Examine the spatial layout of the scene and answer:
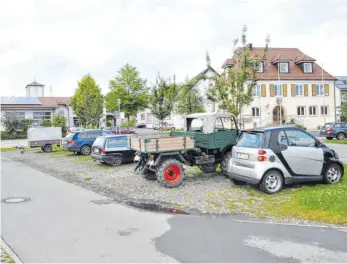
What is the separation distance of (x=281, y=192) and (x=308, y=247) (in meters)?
4.24

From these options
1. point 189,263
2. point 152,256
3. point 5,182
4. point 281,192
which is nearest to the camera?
point 189,263

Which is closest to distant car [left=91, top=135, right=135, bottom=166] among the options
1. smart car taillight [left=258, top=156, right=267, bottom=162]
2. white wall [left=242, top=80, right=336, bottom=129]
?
smart car taillight [left=258, top=156, right=267, bottom=162]

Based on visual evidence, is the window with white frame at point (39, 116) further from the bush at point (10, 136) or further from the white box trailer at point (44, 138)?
the white box trailer at point (44, 138)

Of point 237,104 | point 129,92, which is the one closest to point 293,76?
point 129,92

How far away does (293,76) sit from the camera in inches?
2080

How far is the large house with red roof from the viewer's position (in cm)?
5241

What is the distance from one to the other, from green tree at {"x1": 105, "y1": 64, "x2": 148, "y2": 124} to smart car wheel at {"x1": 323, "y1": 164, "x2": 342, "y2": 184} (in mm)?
50680

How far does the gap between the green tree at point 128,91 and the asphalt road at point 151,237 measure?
Answer: 51.2 meters

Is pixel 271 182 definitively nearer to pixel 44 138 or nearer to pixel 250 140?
pixel 250 140

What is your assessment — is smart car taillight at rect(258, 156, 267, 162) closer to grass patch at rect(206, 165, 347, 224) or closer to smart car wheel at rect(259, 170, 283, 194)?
smart car wheel at rect(259, 170, 283, 194)

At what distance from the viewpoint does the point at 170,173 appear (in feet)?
41.9

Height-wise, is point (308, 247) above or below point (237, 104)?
below

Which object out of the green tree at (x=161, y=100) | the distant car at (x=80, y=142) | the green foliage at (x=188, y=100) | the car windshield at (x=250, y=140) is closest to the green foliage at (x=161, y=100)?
the green tree at (x=161, y=100)

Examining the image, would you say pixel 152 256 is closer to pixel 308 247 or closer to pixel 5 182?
pixel 308 247
